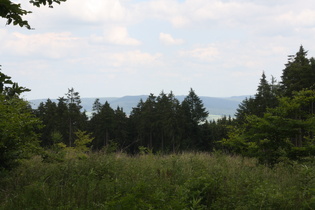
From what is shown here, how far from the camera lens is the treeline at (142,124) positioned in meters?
62.1

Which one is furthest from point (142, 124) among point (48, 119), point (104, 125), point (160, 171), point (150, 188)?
point (150, 188)

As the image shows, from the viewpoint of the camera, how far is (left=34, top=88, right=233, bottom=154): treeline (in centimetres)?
6212

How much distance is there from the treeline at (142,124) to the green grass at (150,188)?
52.4 metres

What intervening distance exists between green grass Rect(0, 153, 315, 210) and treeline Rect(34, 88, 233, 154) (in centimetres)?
5238

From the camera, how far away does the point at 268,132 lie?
31.8 ft

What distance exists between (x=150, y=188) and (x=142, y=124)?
188ft

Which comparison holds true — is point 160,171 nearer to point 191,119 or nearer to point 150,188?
point 150,188

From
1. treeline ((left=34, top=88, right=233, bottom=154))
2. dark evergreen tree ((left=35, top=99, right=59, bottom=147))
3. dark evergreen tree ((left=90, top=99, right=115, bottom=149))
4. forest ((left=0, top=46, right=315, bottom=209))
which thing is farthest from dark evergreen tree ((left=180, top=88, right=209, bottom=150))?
forest ((left=0, top=46, right=315, bottom=209))

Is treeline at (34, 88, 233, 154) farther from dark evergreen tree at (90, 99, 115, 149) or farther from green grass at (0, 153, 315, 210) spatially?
green grass at (0, 153, 315, 210)

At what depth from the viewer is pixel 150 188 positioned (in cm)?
605

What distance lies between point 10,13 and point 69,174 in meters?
4.57

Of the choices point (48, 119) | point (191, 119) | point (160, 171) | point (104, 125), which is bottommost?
point (104, 125)

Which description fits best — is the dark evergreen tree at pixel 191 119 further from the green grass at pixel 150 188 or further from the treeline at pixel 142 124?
the green grass at pixel 150 188

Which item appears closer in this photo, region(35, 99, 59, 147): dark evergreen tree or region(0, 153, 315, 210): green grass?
region(0, 153, 315, 210): green grass
